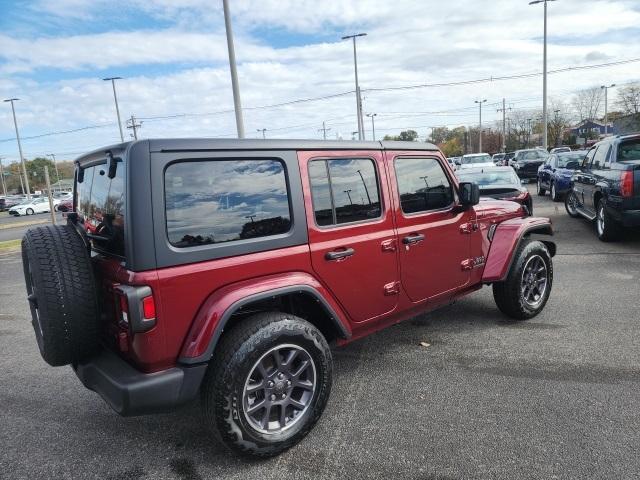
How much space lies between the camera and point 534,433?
2844mm

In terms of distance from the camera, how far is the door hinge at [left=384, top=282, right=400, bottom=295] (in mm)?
3454

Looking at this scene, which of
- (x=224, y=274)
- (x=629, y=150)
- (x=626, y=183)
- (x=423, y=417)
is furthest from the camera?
(x=629, y=150)

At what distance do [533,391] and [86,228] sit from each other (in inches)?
129

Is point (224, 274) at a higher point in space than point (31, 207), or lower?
higher

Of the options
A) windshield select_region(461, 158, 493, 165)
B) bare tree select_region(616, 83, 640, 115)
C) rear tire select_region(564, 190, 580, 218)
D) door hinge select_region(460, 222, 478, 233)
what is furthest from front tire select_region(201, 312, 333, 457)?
bare tree select_region(616, 83, 640, 115)

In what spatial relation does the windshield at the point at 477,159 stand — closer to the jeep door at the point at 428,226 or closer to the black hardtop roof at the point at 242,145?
A: the jeep door at the point at 428,226

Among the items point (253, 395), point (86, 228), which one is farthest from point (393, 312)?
point (86, 228)

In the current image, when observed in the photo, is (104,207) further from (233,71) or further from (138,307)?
(233,71)

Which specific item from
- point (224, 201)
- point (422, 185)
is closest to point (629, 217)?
point (422, 185)

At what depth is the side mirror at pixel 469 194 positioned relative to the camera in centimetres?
→ 397

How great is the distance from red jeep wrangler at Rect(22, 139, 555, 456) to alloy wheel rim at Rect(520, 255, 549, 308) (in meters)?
1.77

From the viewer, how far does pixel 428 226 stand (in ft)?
12.3

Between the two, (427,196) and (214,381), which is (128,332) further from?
(427,196)

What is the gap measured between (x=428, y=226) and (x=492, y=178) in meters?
6.86
